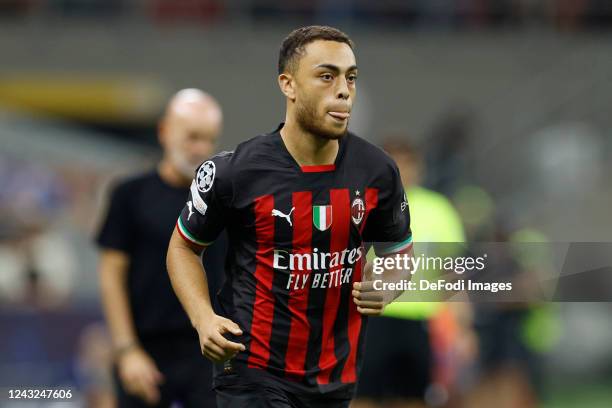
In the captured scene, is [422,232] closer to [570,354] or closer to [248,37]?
[570,354]

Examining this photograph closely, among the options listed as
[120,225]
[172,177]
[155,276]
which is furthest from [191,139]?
[155,276]

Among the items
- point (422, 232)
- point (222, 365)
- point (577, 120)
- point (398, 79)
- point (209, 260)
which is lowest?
point (222, 365)

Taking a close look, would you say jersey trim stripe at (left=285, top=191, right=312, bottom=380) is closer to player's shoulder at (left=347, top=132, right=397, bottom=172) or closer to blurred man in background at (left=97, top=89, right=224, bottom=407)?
player's shoulder at (left=347, top=132, right=397, bottom=172)

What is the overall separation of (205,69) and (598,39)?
5868 mm

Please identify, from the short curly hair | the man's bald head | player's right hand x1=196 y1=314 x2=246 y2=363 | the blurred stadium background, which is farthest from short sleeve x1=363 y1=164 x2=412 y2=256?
the blurred stadium background

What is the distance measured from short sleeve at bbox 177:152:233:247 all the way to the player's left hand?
1.83ft

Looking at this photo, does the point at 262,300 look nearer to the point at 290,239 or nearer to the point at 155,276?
the point at 290,239

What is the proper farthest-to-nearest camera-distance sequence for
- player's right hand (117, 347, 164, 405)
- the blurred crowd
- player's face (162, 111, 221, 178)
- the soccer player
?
the blurred crowd → player's face (162, 111, 221, 178) → player's right hand (117, 347, 164, 405) → the soccer player

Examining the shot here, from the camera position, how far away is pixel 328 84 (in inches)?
182

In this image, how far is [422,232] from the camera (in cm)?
838

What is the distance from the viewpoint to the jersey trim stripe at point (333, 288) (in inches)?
186

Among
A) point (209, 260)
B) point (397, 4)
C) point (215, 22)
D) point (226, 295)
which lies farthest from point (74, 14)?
point (226, 295)

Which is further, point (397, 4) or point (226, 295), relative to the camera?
point (397, 4)

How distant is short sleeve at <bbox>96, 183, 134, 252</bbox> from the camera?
6672 millimetres
